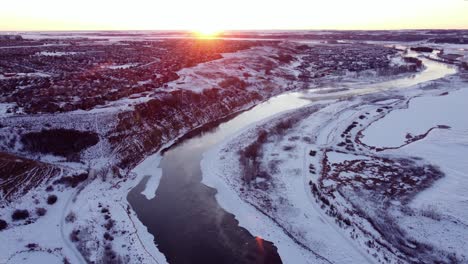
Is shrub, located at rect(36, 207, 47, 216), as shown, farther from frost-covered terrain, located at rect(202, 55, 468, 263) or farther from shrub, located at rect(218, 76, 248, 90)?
shrub, located at rect(218, 76, 248, 90)

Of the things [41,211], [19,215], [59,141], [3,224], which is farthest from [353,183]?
[59,141]

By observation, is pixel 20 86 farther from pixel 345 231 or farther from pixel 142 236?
pixel 345 231

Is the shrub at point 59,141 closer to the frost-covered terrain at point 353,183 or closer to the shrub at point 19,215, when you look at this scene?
the shrub at point 19,215

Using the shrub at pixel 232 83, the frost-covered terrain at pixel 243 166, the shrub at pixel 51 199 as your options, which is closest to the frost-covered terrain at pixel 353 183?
the frost-covered terrain at pixel 243 166

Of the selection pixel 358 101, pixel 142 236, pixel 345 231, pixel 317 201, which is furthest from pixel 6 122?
pixel 358 101

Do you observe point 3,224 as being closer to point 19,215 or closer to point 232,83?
point 19,215

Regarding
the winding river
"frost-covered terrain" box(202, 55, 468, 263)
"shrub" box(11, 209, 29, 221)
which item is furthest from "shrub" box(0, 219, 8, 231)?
"frost-covered terrain" box(202, 55, 468, 263)
